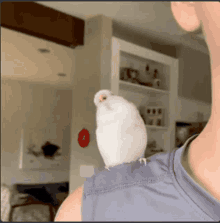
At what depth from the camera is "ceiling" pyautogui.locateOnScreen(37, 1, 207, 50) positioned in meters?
1.41

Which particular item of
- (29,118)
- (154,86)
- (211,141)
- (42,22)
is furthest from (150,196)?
(29,118)

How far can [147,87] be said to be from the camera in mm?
1711

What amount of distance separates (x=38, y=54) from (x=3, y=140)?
1.65 m

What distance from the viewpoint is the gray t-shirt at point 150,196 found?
8.8 inches

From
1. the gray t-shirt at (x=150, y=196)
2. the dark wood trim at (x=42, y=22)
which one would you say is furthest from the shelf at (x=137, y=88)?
the gray t-shirt at (x=150, y=196)

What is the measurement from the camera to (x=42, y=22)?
139 cm

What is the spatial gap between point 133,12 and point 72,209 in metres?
1.47

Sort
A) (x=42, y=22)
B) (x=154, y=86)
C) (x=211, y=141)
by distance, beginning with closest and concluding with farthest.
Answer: (x=211, y=141) → (x=42, y=22) → (x=154, y=86)

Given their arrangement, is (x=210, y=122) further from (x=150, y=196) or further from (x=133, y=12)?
(x=133, y=12)

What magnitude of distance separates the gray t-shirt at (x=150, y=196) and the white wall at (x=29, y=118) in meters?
3.30

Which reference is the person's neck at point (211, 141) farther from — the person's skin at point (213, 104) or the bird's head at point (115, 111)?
the bird's head at point (115, 111)

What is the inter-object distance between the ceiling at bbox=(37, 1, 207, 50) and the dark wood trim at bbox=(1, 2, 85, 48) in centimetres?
5

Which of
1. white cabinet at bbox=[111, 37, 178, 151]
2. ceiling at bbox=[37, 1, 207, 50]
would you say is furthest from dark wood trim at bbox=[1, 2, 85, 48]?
white cabinet at bbox=[111, 37, 178, 151]

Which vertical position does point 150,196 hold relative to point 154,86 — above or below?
below
